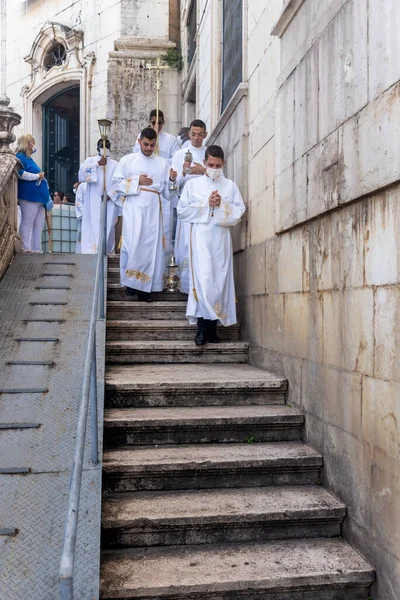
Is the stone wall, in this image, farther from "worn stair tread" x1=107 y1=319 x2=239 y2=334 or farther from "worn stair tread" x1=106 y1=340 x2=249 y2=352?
"worn stair tread" x1=107 y1=319 x2=239 y2=334

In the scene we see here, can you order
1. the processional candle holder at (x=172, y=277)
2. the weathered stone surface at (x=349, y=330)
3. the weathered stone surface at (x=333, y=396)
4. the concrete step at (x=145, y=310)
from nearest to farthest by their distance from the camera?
the weathered stone surface at (x=349, y=330) → the weathered stone surface at (x=333, y=396) → the concrete step at (x=145, y=310) → the processional candle holder at (x=172, y=277)

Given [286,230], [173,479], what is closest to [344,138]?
[286,230]

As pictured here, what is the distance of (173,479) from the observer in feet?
12.4

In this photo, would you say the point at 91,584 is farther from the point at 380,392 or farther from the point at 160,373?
the point at 160,373

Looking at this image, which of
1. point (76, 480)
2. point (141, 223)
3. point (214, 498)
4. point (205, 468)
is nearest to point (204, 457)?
point (205, 468)

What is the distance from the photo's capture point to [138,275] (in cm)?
650

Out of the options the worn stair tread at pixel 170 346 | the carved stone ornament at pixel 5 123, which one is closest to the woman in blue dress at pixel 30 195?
the carved stone ornament at pixel 5 123

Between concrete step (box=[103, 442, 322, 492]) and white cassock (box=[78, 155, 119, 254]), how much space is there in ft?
18.0

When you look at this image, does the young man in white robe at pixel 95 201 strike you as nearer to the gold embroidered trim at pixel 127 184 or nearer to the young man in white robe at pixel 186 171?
the young man in white robe at pixel 186 171

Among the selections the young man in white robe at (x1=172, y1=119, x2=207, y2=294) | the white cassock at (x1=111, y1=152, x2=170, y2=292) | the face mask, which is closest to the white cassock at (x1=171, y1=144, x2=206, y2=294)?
the young man in white robe at (x1=172, y1=119, x2=207, y2=294)

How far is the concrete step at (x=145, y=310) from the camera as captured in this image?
242 inches

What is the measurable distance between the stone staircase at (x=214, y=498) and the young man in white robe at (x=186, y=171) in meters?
2.00

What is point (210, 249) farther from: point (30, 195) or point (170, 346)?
point (30, 195)

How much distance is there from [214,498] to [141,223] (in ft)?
12.3
